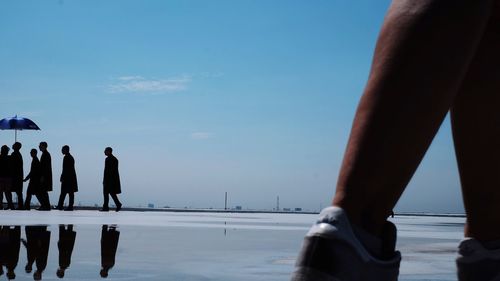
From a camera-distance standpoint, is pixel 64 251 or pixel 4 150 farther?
pixel 4 150

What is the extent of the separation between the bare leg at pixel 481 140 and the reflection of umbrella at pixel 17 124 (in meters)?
23.3

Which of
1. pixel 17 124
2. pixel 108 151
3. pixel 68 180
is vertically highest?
pixel 17 124

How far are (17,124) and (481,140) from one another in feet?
78.4

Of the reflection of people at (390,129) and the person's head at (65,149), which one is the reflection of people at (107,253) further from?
the person's head at (65,149)

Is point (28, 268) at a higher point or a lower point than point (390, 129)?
lower

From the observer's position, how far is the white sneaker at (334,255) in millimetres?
1041

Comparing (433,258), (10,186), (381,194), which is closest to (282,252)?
(433,258)

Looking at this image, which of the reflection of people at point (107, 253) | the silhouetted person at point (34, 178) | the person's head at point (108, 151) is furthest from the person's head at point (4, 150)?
the reflection of people at point (107, 253)

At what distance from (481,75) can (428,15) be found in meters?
0.45

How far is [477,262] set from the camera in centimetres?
150

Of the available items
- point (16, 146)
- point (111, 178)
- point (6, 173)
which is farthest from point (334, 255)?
point (6, 173)

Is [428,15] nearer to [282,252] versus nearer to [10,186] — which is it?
[282,252]

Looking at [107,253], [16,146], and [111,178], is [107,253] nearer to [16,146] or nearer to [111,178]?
[111,178]

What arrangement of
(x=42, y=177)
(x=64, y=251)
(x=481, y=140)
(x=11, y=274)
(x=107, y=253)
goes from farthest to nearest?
(x=42, y=177)
(x=64, y=251)
(x=107, y=253)
(x=11, y=274)
(x=481, y=140)
